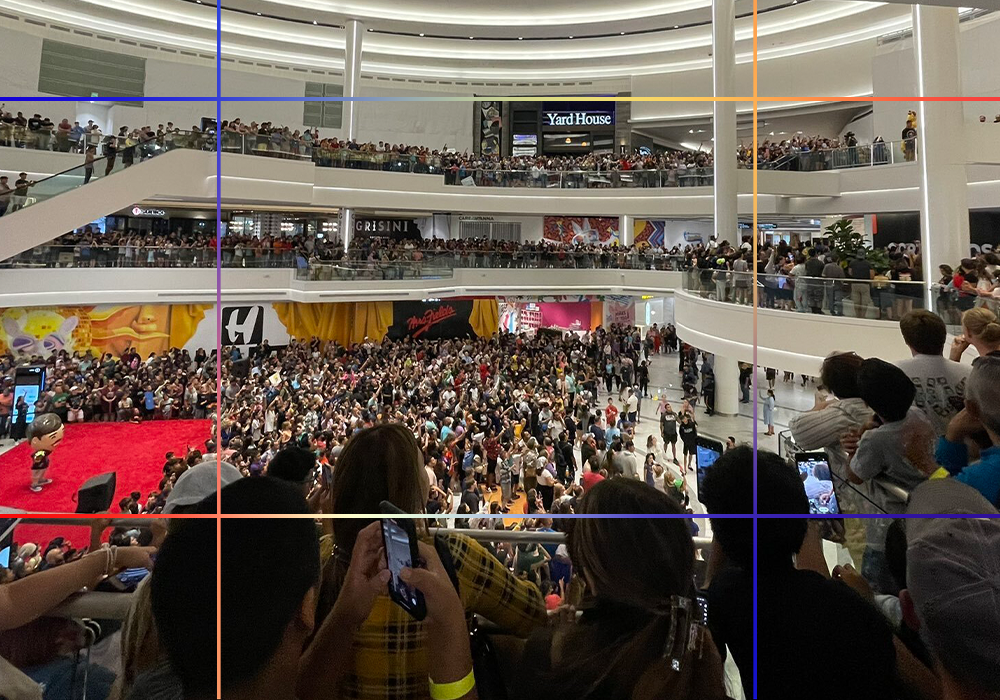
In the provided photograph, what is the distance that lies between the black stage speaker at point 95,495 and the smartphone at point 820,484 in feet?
6.02

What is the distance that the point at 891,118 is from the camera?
1303 cm

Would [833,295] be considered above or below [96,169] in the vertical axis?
below

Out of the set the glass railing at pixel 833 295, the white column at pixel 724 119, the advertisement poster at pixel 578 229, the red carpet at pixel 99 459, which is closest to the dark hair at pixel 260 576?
the red carpet at pixel 99 459

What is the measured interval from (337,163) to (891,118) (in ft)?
43.3

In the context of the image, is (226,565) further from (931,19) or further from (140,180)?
(140,180)

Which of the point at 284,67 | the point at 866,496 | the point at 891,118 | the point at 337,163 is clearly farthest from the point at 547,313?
the point at 866,496

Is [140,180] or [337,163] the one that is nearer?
[140,180]

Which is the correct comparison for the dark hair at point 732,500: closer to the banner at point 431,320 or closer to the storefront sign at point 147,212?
the banner at point 431,320

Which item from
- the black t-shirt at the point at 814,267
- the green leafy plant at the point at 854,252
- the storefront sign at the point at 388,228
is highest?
the storefront sign at the point at 388,228

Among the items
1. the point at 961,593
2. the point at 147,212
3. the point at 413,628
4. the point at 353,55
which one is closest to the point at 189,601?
the point at 413,628

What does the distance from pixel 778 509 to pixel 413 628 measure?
768mm

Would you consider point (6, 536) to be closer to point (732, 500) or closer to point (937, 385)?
point (732, 500)

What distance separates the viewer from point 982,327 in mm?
1984

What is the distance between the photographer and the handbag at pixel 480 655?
3.22 feet
